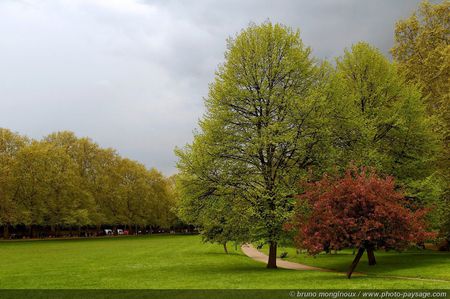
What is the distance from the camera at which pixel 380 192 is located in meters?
21.8

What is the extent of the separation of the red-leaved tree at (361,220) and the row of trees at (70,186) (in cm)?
6474

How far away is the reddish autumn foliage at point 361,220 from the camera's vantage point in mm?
21203

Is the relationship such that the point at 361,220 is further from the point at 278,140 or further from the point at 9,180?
the point at 9,180

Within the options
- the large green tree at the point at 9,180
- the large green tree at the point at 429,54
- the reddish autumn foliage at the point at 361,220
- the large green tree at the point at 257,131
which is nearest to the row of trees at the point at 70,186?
the large green tree at the point at 9,180

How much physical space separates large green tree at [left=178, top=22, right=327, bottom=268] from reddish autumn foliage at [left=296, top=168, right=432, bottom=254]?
698 centimetres

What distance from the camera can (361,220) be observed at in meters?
21.4

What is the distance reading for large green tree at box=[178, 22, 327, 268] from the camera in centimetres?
2994

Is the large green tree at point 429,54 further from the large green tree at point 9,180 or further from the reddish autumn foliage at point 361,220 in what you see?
the large green tree at point 9,180

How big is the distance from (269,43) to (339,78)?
20.3 ft

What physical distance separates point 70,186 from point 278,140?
2562 inches

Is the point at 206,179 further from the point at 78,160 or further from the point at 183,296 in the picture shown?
the point at 78,160

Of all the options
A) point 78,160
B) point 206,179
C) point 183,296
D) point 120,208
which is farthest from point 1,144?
point 183,296

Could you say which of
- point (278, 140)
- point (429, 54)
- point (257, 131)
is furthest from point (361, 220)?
point (429, 54)

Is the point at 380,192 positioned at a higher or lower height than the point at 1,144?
lower
